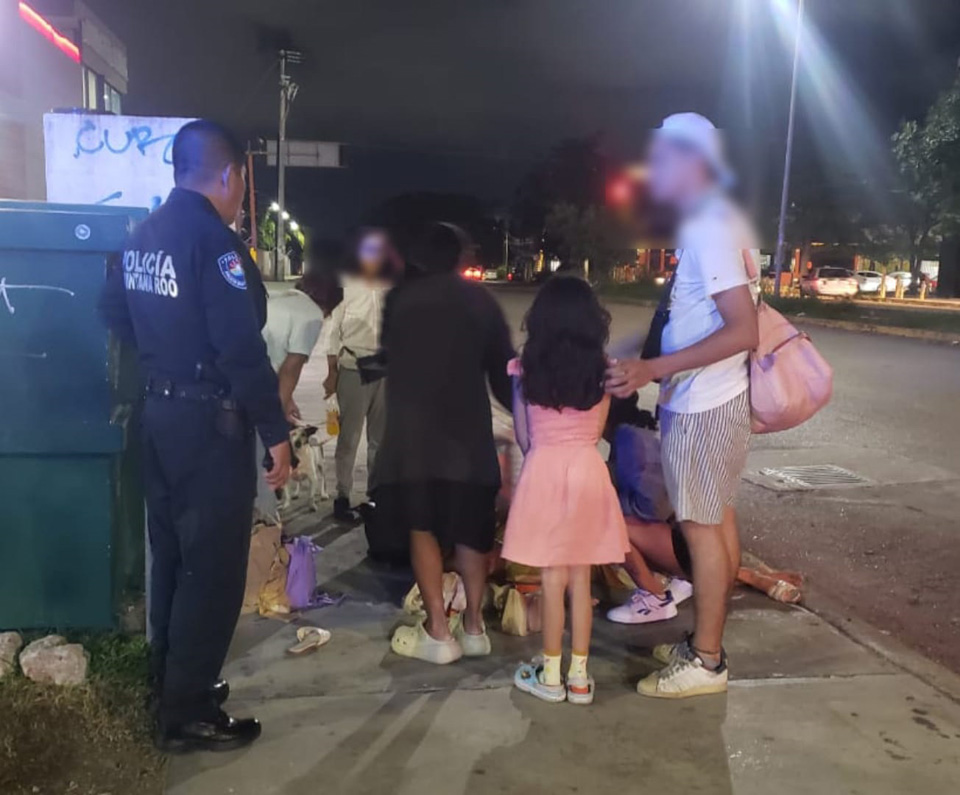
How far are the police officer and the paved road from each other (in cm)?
182

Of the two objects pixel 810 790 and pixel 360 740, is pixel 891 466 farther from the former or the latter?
pixel 360 740

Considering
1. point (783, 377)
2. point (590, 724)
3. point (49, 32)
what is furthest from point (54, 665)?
point (49, 32)

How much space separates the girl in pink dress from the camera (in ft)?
10.4

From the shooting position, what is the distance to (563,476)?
331 centimetres

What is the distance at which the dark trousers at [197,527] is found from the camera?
2.88 m

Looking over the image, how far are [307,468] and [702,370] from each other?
126 inches

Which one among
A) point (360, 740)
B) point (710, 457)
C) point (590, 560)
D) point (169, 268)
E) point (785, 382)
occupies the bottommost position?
point (360, 740)

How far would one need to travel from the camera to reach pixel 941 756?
9.87 feet

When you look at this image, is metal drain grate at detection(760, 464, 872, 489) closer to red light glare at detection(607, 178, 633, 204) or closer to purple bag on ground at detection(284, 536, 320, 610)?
red light glare at detection(607, 178, 633, 204)

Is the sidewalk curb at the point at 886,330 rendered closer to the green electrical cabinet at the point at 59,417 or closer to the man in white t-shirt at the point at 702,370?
the man in white t-shirt at the point at 702,370

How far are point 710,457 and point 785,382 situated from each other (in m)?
0.37

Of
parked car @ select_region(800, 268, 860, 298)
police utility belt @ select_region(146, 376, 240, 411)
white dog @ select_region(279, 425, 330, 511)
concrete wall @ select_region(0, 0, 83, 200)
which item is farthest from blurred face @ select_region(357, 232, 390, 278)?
parked car @ select_region(800, 268, 860, 298)

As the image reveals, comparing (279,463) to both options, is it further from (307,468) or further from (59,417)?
(307,468)

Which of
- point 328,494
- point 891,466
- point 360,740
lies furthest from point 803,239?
point 360,740
